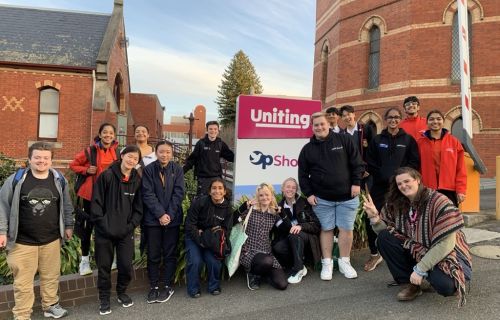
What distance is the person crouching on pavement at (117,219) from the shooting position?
13.2 ft

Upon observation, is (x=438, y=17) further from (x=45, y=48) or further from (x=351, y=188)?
(x=45, y=48)

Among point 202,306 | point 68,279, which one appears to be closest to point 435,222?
point 202,306

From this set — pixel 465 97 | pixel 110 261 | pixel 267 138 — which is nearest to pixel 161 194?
pixel 110 261

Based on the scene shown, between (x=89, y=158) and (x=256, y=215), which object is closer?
(x=89, y=158)

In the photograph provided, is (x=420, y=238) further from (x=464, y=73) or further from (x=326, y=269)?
(x=464, y=73)

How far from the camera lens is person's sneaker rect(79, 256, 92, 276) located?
4367mm

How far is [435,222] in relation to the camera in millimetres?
3711

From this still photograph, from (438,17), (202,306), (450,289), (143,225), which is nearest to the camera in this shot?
(450,289)

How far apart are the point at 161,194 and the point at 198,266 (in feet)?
3.01

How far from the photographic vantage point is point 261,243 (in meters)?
4.69

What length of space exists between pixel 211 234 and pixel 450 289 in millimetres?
2467

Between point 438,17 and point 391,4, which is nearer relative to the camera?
point 438,17

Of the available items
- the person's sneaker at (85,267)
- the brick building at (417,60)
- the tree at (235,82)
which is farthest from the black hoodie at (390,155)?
the tree at (235,82)

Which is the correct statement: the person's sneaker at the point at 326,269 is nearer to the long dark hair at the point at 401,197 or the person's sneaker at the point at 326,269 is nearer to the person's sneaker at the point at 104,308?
the long dark hair at the point at 401,197
